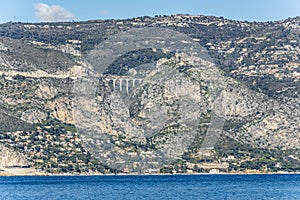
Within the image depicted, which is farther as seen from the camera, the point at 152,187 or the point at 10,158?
the point at 10,158

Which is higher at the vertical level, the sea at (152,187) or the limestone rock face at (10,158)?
the limestone rock face at (10,158)

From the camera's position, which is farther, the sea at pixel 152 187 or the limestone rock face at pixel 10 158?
the limestone rock face at pixel 10 158

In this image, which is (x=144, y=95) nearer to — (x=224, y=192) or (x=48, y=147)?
(x=48, y=147)

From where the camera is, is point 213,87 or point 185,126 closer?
point 185,126

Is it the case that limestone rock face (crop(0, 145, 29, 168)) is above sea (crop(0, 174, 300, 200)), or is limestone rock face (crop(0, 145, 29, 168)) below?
above

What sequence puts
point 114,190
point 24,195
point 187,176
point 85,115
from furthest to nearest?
point 85,115 < point 187,176 < point 114,190 < point 24,195

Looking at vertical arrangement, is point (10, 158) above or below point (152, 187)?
above

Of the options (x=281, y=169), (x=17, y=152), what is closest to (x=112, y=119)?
(x=17, y=152)

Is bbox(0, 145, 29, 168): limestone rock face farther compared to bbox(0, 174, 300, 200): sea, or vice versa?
bbox(0, 145, 29, 168): limestone rock face
